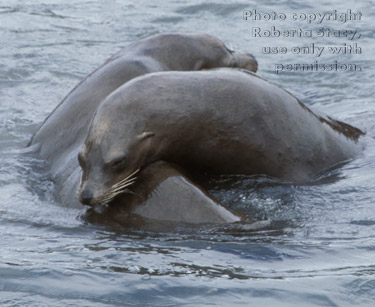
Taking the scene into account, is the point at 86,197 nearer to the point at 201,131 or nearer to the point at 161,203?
the point at 161,203

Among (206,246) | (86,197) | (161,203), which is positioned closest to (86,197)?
(86,197)

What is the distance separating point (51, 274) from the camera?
520cm

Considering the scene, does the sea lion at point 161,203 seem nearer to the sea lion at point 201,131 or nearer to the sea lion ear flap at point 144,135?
the sea lion at point 201,131

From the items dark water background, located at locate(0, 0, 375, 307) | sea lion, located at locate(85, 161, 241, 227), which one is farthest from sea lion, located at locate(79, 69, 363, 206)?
dark water background, located at locate(0, 0, 375, 307)

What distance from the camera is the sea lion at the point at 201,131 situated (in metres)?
6.25

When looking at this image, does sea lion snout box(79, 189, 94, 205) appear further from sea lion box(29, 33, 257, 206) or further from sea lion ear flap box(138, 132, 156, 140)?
sea lion box(29, 33, 257, 206)

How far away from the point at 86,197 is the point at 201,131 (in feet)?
3.49

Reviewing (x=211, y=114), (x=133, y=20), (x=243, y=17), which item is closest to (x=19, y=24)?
(x=133, y=20)

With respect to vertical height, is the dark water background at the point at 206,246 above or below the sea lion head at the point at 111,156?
below

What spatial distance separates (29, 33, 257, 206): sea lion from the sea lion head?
557 mm

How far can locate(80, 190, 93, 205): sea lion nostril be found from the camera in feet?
19.8

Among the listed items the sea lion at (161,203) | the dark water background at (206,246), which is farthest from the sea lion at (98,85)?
the sea lion at (161,203)

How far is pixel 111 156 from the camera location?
6164mm

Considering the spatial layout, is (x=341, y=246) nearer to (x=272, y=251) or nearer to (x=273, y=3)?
(x=272, y=251)
